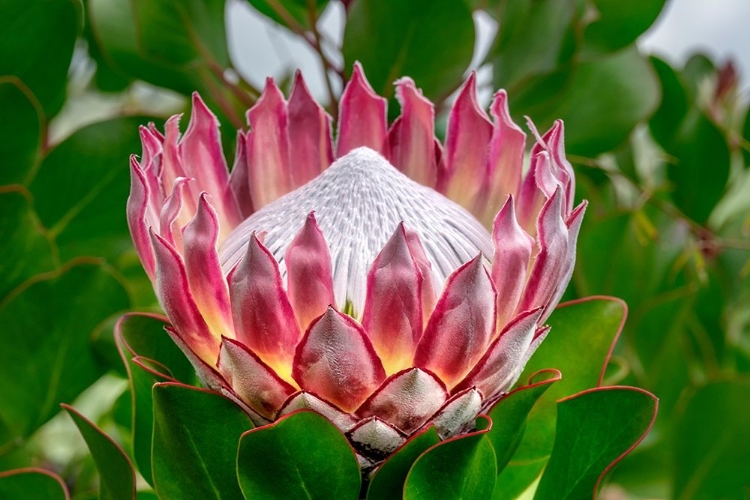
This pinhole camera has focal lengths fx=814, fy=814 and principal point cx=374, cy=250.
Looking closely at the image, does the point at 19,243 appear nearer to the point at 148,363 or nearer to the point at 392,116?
the point at 148,363

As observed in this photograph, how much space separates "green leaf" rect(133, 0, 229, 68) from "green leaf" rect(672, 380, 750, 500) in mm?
1051

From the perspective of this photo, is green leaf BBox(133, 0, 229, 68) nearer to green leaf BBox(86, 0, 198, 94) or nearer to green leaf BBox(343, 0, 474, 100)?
green leaf BBox(86, 0, 198, 94)

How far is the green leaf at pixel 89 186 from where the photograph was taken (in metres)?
1.32

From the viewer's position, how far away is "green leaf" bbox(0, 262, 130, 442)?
1166 mm

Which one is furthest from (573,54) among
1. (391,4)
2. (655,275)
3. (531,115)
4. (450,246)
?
(450,246)

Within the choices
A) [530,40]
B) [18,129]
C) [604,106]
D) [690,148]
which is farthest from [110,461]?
[690,148]

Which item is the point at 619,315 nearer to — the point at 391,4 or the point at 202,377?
the point at 202,377

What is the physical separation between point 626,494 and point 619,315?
3.36ft

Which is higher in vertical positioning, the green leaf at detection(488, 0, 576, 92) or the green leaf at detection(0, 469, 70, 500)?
the green leaf at detection(488, 0, 576, 92)

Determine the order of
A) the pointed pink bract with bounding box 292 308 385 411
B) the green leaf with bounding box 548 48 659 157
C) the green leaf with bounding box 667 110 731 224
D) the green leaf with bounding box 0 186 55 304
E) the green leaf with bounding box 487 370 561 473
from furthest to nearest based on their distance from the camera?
the green leaf with bounding box 667 110 731 224
the green leaf with bounding box 548 48 659 157
the green leaf with bounding box 0 186 55 304
the green leaf with bounding box 487 370 561 473
the pointed pink bract with bounding box 292 308 385 411

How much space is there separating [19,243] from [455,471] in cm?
80

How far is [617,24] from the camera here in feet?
4.91

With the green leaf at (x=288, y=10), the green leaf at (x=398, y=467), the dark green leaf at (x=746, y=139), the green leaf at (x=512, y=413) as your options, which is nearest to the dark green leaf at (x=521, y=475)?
the green leaf at (x=512, y=413)

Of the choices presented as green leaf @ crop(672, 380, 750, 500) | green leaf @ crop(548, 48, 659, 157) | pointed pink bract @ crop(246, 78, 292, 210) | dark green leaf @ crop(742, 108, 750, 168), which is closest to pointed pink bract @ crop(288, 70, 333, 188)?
pointed pink bract @ crop(246, 78, 292, 210)
